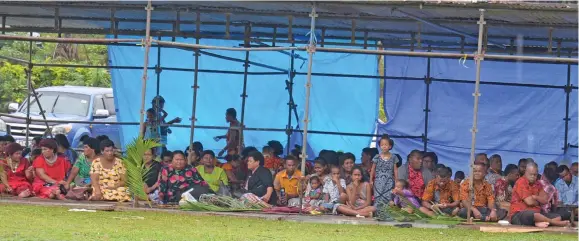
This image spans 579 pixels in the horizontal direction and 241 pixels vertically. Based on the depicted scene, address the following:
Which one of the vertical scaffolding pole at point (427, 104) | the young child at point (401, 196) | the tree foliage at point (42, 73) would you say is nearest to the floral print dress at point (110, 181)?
the young child at point (401, 196)

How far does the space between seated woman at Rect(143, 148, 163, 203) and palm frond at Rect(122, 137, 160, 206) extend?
341mm

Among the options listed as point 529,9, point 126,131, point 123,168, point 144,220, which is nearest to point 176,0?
point 123,168

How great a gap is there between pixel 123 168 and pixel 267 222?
8.61ft

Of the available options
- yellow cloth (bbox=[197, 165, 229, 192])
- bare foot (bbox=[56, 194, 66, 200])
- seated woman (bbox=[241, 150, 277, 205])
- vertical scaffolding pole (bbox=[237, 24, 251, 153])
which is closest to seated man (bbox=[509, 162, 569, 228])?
seated woman (bbox=[241, 150, 277, 205])

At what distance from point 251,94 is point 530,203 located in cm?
734

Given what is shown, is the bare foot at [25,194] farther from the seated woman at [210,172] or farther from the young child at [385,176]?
the young child at [385,176]

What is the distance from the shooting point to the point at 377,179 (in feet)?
46.9

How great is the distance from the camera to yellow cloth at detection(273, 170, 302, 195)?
1501cm

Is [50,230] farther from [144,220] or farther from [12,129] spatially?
[12,129]

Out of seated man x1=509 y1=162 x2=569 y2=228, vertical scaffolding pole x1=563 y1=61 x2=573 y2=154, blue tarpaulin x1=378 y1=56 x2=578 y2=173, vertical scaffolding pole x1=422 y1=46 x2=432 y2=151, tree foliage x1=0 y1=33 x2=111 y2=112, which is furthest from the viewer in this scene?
tree foliage x1=0 y1=33 x2=111 y2=112

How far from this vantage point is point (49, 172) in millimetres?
15391

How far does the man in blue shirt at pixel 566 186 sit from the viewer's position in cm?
1482

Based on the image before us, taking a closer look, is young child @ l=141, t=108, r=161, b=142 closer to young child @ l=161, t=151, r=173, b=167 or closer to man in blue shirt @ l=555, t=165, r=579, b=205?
young child @ l=161, t=151, r=173, b=167

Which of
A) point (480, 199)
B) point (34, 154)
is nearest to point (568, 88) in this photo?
point (480, 199)
